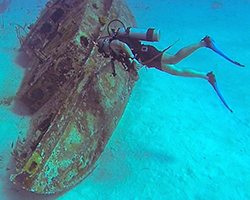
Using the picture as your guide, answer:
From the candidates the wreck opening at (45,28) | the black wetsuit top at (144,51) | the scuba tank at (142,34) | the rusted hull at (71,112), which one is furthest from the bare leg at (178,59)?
the wreck opening at (45,28)

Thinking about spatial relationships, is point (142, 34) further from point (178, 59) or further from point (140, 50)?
point (178, 59)

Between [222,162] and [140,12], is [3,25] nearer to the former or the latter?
[140,12]

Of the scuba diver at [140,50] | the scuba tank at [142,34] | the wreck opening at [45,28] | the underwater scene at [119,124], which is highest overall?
the scuba tank at [142,34]

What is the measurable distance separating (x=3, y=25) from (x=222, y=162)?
47.0 feet

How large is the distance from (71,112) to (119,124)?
1643 mm

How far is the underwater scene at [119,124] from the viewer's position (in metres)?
3.50

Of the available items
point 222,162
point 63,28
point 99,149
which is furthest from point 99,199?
point 63,28

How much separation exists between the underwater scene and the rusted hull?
2 centimetres

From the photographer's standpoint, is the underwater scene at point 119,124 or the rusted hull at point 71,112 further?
the underwater scene at point 119,124

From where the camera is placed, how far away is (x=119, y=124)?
4.92 meters

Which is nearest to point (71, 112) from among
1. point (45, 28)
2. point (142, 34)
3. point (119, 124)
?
point (119, 124)

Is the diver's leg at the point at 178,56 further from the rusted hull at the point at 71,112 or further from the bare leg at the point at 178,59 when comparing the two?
the rusted hull at the point at 71,112

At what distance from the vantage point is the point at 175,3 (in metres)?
15.6

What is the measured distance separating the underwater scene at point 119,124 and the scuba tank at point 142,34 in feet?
0.06
